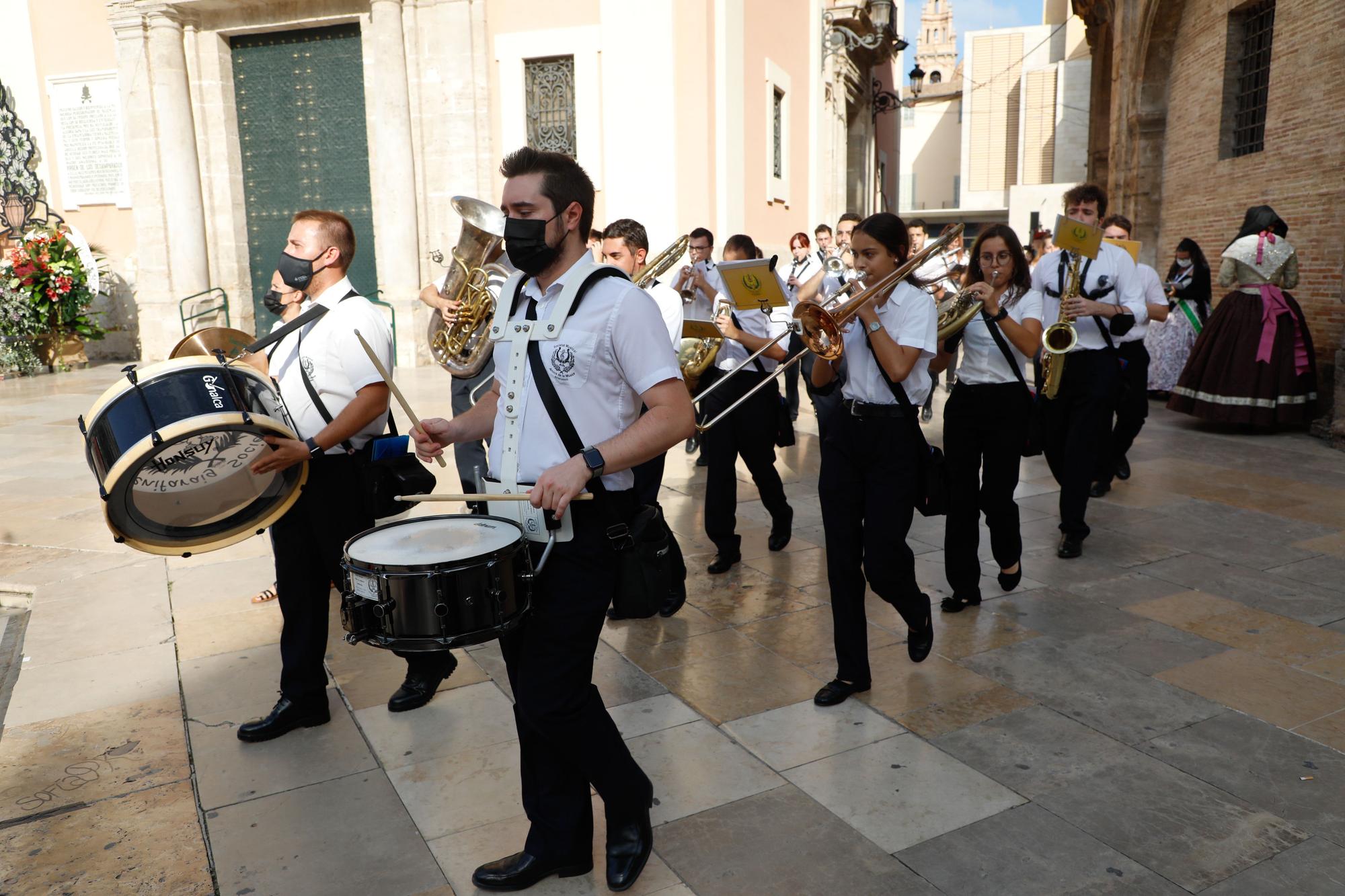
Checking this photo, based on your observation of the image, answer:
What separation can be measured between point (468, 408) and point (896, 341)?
2.74 metres

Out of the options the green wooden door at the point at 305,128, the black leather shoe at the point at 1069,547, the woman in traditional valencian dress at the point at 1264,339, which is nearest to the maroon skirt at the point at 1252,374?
the woman in traditional valencian dress at the point at 1264,339

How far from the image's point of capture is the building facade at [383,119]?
1390 centimetres

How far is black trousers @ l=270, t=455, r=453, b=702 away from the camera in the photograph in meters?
3.66

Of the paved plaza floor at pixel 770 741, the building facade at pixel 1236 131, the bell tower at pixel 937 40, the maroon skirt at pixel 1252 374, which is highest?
the bell tower at pixel 937 40

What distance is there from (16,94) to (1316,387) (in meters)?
18.8

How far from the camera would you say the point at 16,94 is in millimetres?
16391

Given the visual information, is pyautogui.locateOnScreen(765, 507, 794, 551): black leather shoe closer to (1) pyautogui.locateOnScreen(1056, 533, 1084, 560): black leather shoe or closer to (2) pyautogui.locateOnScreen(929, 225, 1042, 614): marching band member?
(2) pyautogui.locateOnScreen(929, 225, 1042, 614): marching band member

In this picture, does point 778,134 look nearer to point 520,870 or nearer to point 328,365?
point 328,365

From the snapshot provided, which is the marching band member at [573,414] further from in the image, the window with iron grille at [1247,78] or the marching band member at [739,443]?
the window with iron grille at [1247,78]

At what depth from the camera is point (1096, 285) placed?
600 cm

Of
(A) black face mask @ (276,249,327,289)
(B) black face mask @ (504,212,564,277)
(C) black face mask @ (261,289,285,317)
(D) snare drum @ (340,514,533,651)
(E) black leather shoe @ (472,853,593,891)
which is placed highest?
(B) black face mask @ (504,212,564,277)

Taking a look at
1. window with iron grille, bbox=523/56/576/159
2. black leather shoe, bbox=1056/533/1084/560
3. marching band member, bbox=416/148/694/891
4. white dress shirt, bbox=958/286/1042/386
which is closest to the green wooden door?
window with iron grille, bbox=523/56/576/159

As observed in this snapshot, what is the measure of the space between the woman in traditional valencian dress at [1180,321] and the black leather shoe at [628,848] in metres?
9.84

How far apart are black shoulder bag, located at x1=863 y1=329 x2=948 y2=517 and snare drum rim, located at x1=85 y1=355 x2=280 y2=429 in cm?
224
